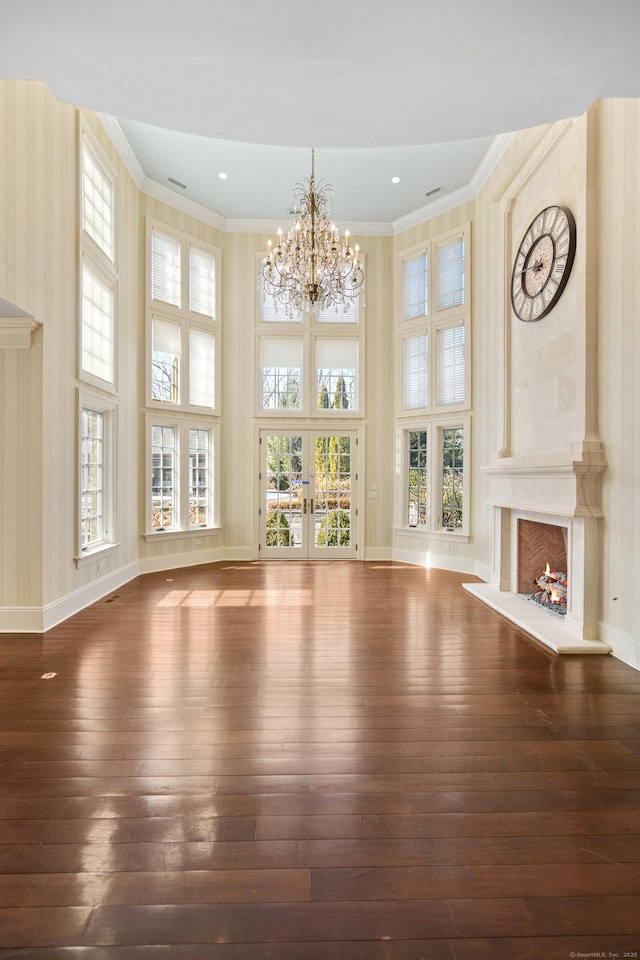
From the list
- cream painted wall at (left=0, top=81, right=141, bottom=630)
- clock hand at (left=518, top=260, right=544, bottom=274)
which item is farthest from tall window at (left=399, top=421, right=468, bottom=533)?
cream painted wall at (left=0, top=81, right=141, bottom=630)

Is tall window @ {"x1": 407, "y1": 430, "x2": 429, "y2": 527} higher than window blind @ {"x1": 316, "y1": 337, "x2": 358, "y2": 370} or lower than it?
lower

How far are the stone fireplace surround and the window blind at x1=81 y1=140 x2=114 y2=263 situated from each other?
536 cm

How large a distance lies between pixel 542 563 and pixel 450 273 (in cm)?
471

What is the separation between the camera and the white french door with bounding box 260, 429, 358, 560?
29.0 feet

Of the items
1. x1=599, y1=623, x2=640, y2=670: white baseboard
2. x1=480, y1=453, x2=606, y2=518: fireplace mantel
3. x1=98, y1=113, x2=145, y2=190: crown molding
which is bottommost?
x1=599, y1=623, x2=640, y2=670: white baseboard

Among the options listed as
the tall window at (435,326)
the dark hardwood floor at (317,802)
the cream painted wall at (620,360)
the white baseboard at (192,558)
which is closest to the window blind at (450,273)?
the tall window at (435,326)

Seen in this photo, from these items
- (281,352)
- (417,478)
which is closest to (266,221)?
(281,352)

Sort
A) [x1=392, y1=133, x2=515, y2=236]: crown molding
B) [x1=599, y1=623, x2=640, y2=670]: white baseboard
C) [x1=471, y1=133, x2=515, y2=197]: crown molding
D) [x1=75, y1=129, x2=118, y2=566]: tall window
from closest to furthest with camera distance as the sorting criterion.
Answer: [x1=599, y1=623, x2=640, y2=670]: white baseboard < [x1=75, y1=129, x2=118, y2=566]: tall window < [x1=471, y1=133, x2=515, y2=197]: crown molding < [x1=392, y1=133, x2=515, y2=236]: crown molding

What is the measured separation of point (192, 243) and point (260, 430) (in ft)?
10.3

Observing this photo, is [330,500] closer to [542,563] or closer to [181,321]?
[181,321]

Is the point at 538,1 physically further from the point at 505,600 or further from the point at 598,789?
the point at 505,600

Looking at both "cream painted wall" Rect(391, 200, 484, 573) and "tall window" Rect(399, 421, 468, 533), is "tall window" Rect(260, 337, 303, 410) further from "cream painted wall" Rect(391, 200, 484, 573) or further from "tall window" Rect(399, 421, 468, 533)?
"tall window" Rect(399, 421, 468, 533)

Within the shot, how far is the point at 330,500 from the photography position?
890 centimetres

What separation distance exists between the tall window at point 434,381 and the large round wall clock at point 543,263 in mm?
1898
